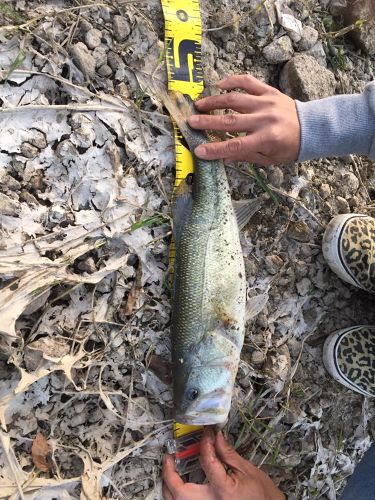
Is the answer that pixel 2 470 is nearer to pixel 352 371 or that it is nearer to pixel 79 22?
pixel 352 371

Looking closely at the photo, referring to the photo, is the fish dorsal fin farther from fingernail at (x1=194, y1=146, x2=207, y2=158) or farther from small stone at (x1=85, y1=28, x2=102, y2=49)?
small stone at (x1=85, y1=28, x2=102, y2=49)

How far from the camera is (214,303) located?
287cm

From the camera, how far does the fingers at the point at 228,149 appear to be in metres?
2.90

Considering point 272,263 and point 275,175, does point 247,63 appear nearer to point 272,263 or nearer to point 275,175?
point 275,175

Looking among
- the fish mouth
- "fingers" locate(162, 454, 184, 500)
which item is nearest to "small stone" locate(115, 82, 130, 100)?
the fish mouth

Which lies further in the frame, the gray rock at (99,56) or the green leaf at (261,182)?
the green leaf at (261,182)

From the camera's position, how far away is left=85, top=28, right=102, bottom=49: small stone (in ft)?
10.1

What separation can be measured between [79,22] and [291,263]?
6.99 feet

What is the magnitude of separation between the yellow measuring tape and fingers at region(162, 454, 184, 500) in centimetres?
7

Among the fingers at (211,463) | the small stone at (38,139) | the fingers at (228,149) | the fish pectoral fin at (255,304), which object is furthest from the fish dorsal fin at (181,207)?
the fingers at (211,463)

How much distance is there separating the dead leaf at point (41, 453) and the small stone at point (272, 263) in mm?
1803

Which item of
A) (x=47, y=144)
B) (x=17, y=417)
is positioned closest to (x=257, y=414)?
(x=17, y=417)

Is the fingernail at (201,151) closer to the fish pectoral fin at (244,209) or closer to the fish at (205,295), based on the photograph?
the fish at (205,295)

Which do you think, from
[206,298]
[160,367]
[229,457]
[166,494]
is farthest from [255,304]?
[166,494]
